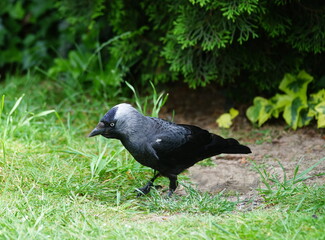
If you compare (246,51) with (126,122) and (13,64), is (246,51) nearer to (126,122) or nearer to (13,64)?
(126,122)

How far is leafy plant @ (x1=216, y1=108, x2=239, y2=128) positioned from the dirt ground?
0.09m

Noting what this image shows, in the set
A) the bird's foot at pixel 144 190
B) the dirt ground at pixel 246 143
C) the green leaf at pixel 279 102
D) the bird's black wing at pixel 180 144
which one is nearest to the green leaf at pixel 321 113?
the dirt ground at pixel 246 143

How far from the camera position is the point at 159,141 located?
4012mm

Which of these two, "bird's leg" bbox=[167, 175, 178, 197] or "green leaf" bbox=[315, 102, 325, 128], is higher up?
"green leaf" bbox=[315, 102, 325, 128]

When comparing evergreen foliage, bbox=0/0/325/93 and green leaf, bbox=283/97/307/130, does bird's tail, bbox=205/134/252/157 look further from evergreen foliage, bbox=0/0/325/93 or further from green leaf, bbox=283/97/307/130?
green leaf, bbox=283/97/307/130

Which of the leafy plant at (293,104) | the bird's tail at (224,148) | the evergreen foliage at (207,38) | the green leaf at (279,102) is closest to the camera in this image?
the bird's tail at (224,148)

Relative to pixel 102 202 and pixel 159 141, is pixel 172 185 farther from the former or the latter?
pixel 102 202

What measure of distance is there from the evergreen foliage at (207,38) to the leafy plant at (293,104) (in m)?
0.13

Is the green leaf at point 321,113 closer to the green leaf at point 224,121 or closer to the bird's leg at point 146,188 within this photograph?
the green leaf at point 224,121

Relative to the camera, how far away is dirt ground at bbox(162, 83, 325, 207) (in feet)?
14.8

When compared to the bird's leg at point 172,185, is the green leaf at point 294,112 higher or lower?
higher

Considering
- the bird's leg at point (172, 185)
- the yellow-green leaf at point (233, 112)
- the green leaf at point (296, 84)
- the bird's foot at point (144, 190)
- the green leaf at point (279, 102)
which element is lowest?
the bird's foot at point (144, 190)

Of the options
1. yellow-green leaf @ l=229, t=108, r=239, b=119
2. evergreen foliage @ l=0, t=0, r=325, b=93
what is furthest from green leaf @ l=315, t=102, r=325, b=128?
yellow-green leaf @ l=229, t=108, r=239, b=119

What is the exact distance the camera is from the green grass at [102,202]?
125 inches
